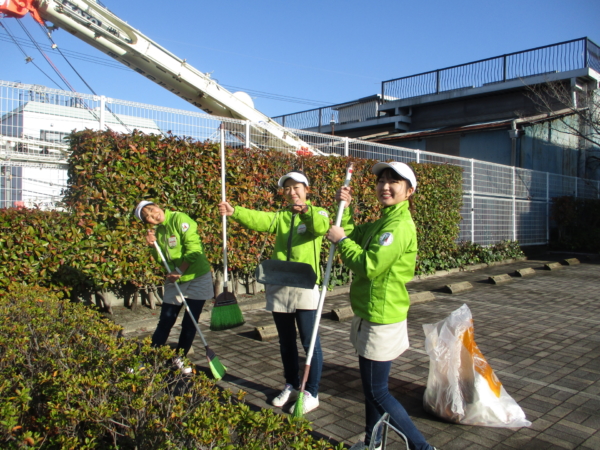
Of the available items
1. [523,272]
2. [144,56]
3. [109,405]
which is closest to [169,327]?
[109,405]

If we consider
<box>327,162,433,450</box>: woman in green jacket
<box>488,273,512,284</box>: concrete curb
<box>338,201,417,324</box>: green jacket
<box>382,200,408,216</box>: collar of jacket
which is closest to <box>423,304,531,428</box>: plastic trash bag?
<box>327,162,433,450</box>: woman in green jacket

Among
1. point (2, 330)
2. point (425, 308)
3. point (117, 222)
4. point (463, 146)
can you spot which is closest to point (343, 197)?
point (2, 330)

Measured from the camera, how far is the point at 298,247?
3.96 meters

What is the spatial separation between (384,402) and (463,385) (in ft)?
3.53

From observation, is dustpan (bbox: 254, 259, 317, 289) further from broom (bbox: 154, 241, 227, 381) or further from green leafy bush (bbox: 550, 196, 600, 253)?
green leafy bush (bbox: 550, 196, 600, 253)

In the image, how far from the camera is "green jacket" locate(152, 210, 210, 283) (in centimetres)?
468

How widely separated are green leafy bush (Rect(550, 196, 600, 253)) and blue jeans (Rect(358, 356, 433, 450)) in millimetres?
15960


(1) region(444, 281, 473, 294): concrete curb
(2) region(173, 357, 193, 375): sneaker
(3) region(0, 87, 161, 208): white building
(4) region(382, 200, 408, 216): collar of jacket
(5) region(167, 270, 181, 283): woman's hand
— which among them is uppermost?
(3) region(0, 87, 161, 208): white building

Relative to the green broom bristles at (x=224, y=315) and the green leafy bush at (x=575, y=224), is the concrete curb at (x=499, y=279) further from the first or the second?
the green broom bristles at (x=224, y=315)

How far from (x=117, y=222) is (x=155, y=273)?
35.3 inches

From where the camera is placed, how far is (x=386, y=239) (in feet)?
9.38

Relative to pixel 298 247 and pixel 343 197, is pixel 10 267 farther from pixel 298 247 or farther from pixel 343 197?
pixel 343 197

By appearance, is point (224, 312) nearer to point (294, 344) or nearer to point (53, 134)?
point (294, 344)

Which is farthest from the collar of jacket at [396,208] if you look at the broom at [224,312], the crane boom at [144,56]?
the crane boom at [144,56]
